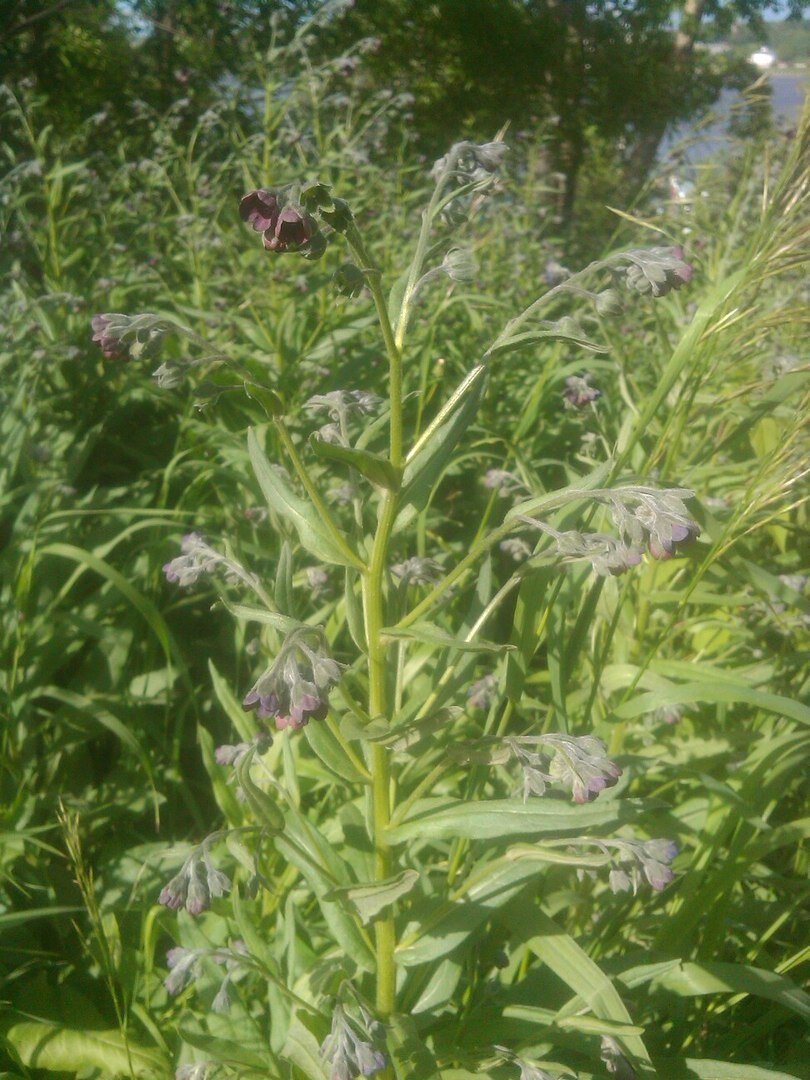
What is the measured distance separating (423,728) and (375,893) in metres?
0.26

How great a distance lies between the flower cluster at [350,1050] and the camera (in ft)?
3.73

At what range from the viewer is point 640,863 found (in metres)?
1.31

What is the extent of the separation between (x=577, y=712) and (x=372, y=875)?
0.61 meters

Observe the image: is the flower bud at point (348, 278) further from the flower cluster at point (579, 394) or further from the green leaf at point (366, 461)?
the flower cluster at point (579, 394)

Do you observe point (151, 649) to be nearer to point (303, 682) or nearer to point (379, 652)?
point (379, 652)

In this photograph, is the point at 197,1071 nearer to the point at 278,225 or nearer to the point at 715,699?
the point at 715,699

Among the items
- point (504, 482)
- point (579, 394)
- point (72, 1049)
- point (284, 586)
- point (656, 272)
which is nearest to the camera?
point (656, 272)

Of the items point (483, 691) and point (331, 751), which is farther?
point (483, 691)

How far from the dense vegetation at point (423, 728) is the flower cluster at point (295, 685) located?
30 mm

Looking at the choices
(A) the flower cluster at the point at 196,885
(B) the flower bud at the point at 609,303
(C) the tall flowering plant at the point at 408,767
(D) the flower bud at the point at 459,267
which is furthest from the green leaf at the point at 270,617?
(B) the flower bud at the point at 609,303

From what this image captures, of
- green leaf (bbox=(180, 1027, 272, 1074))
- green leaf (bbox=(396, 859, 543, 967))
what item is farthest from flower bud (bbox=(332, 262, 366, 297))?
green leaf (bbox=(180, 1027, 272, 1074))

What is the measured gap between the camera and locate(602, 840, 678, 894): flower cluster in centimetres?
125

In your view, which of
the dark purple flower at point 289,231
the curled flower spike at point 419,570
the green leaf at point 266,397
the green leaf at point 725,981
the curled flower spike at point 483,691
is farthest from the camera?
the curled flower spike at point 483,691

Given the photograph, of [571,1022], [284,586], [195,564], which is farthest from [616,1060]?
[195,564]
